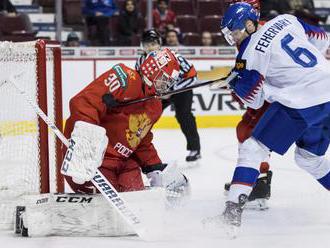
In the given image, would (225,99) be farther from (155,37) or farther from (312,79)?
(312,79)

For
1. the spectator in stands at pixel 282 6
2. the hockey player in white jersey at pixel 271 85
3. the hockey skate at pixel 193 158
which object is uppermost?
Result: the hockey player in white jersey at pixel 271 85

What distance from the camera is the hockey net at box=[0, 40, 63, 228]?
11.6ft

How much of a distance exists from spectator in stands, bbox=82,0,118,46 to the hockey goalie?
4613mm

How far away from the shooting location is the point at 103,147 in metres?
3.15

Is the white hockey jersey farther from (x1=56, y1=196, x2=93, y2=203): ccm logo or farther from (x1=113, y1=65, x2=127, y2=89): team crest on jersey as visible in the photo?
(x1=56, y1=196, x2=93, y2=203): ccm logo

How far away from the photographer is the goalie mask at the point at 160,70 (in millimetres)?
3299

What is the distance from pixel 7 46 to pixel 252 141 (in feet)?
3.75

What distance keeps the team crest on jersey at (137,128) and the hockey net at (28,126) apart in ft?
1.25

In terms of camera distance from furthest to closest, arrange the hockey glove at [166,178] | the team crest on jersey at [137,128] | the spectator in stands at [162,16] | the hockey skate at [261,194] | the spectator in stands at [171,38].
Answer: the spectator in stands at [162,16], the spectator in stands at [171,38], the hockey skate at [261,194], the hockey glove at [166,178], the team crest on jersey at [137,128]

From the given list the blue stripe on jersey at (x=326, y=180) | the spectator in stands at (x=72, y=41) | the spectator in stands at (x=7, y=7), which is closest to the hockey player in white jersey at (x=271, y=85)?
the blue stripe on jersey at (x=326, y=180)

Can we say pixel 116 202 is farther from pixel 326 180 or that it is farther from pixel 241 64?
pixel 326 180

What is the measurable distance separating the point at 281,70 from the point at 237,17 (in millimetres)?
290

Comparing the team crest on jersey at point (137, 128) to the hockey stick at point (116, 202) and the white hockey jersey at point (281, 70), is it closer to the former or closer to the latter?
the hockey stick at point (116, 202)

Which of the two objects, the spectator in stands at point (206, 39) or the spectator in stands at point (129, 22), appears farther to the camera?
the spectator in stands at point (129, 22)
